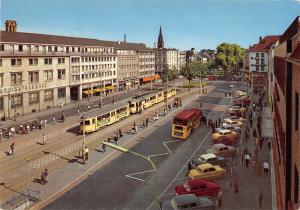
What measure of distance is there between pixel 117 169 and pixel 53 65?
149ft

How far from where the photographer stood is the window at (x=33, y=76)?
68338 millimetres

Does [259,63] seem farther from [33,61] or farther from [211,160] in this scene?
[211,160]

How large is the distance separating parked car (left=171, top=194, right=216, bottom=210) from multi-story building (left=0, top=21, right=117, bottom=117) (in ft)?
149

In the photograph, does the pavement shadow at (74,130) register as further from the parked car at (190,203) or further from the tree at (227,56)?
the tree at (227,56)

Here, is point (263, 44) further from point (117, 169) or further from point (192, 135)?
point (117, 169)

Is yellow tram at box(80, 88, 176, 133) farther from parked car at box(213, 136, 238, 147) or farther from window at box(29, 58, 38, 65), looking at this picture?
window at box(29, 58, 38, 65)

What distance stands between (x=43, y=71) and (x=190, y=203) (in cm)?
5454

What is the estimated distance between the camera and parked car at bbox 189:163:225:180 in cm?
3212

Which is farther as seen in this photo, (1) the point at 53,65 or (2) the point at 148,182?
(1) the point at 53,65

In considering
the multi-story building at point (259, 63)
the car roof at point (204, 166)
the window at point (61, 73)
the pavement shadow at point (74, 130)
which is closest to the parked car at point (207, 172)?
the car roof at point (204, 166)

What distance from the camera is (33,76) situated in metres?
69.2

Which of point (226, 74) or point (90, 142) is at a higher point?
point (226, 74)

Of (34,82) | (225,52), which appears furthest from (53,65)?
(225,52)

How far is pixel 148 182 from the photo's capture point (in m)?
32.1
